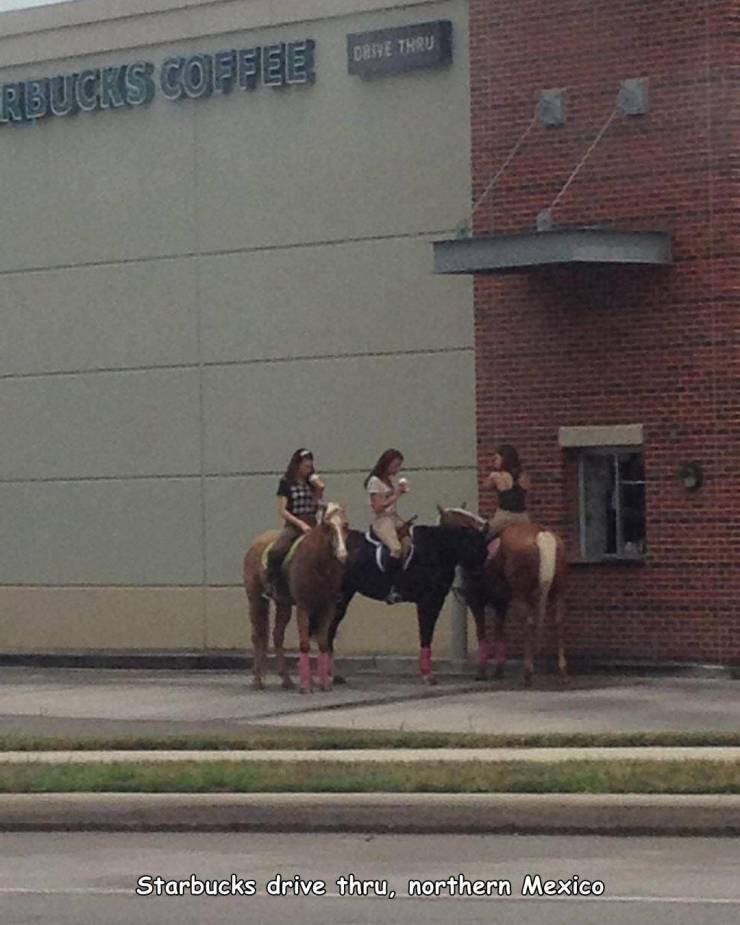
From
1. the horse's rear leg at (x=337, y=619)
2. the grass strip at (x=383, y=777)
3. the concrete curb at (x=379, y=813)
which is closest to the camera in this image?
the concrete curb at (x=379, y=813)

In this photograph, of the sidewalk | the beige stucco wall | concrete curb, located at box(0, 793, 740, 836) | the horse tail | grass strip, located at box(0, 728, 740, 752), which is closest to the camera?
concrete curb, located at box(0, 793, 740, 836)

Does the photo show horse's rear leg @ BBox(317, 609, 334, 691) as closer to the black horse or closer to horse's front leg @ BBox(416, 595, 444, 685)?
the black horse

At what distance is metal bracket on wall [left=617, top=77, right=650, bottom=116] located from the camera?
25703 millimetres

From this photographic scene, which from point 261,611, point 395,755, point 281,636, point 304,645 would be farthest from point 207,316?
point 395,755

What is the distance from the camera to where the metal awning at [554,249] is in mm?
24828

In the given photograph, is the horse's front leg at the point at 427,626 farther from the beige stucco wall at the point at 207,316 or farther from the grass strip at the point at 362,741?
the grass strip at the point at 362,741

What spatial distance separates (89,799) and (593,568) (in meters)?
10.2

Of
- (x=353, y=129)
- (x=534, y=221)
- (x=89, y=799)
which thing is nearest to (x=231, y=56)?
(x=353, y=129)

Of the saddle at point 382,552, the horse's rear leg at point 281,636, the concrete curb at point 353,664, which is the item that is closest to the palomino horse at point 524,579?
the saddle at point 382,552

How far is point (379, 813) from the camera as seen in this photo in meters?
16.2

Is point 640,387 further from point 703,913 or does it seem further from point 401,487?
point 703,913

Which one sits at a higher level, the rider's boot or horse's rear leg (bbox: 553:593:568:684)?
the rider's boot

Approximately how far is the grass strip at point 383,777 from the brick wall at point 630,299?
8109 millimetres

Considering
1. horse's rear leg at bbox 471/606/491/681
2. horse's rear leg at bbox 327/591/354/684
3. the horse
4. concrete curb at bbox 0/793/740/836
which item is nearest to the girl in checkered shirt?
the horse
